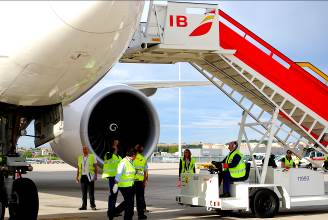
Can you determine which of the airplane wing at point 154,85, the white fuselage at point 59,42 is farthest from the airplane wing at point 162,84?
the white fuselage at point 59,42

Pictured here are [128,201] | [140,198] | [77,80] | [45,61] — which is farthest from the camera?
[140,198]

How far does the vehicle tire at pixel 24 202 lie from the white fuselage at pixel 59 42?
1464 mm

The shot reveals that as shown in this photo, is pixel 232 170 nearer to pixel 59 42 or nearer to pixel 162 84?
pixel 59 42

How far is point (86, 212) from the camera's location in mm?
9500

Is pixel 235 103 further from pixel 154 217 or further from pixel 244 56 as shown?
pixel 154 217

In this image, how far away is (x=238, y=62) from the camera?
919 centimetres

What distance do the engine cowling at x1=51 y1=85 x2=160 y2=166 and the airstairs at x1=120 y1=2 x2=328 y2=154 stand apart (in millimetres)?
1271

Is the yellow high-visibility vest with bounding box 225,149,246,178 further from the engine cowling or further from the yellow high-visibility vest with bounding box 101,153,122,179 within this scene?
the engine cowling

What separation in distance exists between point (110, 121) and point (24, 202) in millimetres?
3948

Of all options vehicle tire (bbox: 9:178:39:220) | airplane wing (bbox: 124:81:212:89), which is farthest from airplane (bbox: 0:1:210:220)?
airplane wing (bbox: 124:81:212:89)

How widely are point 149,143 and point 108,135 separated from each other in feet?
2.61

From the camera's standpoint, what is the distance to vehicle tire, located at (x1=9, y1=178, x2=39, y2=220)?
23.5 ft

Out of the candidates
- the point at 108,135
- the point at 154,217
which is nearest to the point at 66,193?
the point at 108,135

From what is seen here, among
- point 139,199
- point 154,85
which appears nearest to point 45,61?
point 139,199
